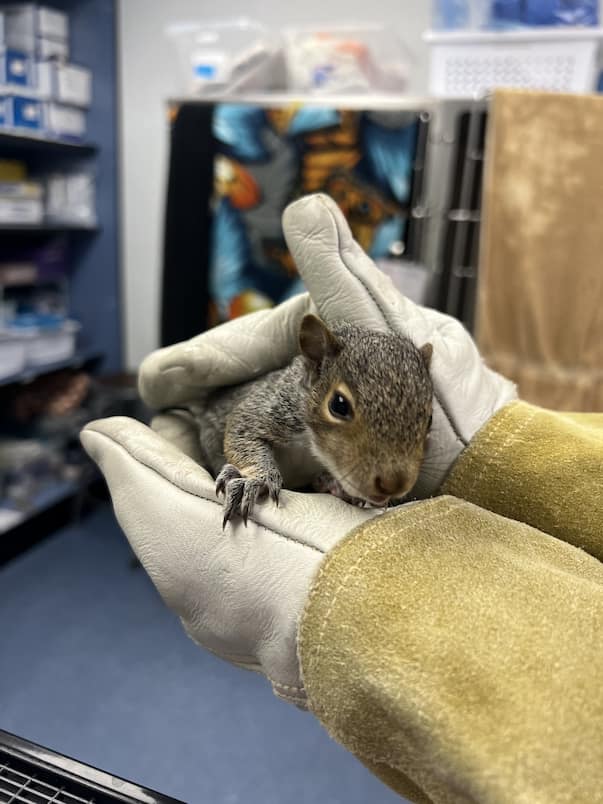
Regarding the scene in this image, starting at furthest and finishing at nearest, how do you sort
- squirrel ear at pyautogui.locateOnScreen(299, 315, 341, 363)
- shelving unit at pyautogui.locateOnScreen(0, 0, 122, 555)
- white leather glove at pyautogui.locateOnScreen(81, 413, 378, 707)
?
shelving unit at pyautogui.locateOnScreen(0, 0, 122, 555)
squirrel ear at pyautogui.locateOnScreen(299, 315, 341, 363)
white leather glove at pyautogui.locateOnScreen(81, 413, 378, 707)

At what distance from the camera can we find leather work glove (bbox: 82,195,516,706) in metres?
0.64

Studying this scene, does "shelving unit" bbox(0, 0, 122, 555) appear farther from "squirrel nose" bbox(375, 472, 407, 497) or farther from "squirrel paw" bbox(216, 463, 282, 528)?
"squirrel nose" bbox(375, 472, 407, 497)

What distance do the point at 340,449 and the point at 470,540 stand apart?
157mm

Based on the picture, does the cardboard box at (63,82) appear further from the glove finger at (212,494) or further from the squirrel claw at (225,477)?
the squirrel claw at (225,477)

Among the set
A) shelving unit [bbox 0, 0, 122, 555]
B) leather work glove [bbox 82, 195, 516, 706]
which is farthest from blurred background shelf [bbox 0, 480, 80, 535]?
leather work glove [bbox 82, 195, 516, 706]

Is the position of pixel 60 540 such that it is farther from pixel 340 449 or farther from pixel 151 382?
pixel 340 449

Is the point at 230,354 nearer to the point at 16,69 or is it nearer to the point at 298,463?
the point at 298,463

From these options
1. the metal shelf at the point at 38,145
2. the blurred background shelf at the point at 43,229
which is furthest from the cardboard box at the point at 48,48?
the blurred background shelf at the point at 43,229

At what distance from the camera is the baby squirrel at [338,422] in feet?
2.17

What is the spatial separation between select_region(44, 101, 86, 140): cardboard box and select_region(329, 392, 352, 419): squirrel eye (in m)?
2.26

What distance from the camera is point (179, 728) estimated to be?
1678 millimetres

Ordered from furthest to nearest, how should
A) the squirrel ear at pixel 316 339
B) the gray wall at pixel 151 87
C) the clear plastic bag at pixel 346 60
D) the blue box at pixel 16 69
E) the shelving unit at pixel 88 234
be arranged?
the shelving unit at pixel 88 234
the gray wall at pixel 151 87
the blue box at pixel 16 69
the clear plastic bag at pixel 346 60
the squirrel ear at pixel 316 339

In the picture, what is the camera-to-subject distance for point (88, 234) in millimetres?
2846

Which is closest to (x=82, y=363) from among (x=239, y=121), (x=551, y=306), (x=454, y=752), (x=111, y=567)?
(x=111, y=567)
